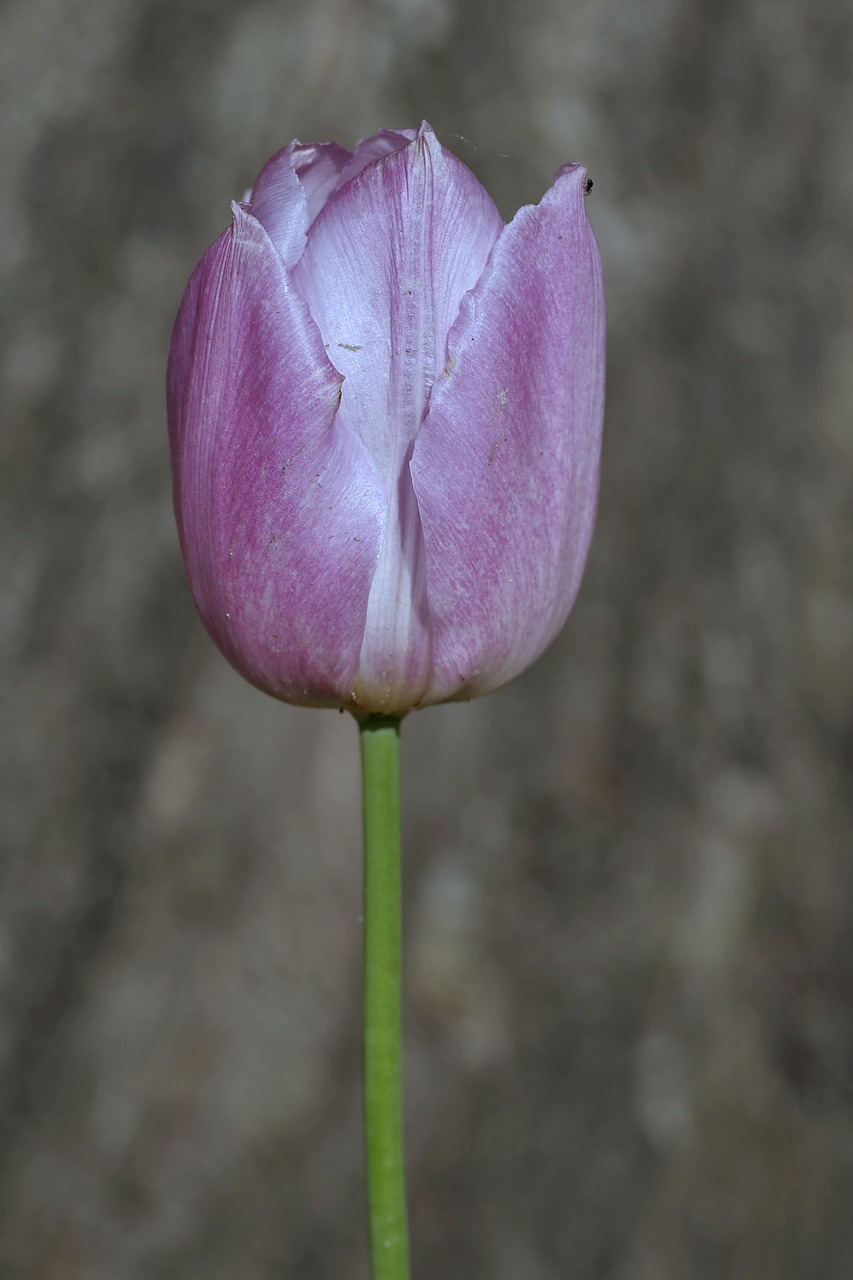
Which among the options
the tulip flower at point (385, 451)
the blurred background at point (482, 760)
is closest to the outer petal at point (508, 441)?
the tulip flower at point (385, 451)

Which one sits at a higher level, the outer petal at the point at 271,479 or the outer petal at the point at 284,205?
the outer petal at the point at 284,205

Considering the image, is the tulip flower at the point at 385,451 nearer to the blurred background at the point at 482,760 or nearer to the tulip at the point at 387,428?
the tulip at the point at 387,428

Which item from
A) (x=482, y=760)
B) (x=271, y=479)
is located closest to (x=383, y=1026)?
(x=271, y=479)

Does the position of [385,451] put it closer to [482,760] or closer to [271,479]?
[271,479]

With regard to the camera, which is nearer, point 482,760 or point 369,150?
point 369,150

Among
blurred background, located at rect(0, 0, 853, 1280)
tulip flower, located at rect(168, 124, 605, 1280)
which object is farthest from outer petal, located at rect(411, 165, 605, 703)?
blurred background, located at rect(0, 0, 853, 1280)

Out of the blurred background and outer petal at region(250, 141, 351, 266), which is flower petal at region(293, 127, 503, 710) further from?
the blurred background
